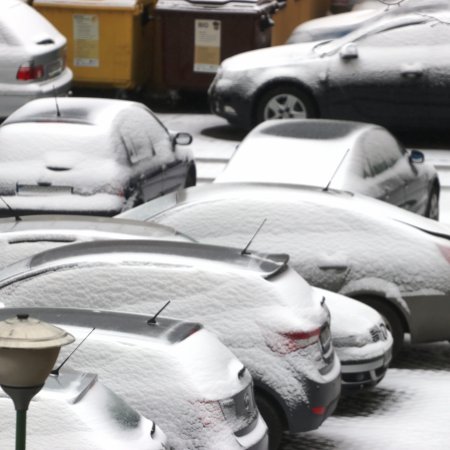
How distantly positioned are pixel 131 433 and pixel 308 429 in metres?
2.56

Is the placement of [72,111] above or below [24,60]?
above

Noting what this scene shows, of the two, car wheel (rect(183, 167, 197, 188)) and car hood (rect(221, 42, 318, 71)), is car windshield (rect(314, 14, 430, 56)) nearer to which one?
car hood (rect(221, 42, 318, 71))

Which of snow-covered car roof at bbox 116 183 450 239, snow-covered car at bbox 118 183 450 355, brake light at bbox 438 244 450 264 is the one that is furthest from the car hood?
brake light at bbox 438 244 450 264

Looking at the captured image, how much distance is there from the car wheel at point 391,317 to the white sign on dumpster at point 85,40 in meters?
10.4

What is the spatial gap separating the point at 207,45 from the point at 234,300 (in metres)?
12.4

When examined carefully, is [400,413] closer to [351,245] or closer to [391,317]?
[391,317]

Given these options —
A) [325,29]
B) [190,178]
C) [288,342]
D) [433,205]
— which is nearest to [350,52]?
[190,178]

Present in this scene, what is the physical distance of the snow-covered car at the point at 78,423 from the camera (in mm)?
6059

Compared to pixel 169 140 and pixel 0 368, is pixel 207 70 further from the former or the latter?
pixel 0 368

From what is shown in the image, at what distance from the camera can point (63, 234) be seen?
33.7ft

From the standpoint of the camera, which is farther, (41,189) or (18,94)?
(18,94)

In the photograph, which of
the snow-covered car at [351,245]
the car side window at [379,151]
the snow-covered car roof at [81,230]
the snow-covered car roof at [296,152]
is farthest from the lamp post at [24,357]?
the car side window at [379,151]

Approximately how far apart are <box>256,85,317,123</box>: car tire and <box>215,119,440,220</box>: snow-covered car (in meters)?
4.38

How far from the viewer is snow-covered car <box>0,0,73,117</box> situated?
1781 centimetres
